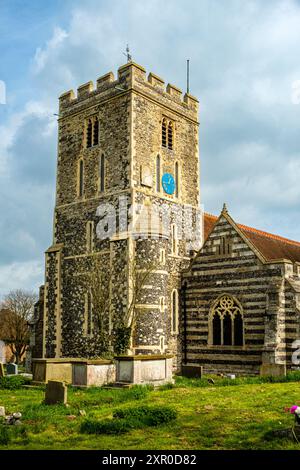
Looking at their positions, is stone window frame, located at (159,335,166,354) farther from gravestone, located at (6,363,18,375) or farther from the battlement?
the battlement

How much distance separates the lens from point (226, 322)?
24750 millimetres

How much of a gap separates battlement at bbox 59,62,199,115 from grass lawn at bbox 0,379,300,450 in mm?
16780

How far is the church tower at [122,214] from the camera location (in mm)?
25000

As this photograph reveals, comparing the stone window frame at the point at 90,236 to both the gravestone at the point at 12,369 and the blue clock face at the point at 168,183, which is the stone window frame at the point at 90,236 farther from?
the gravestone at the point at 12,369

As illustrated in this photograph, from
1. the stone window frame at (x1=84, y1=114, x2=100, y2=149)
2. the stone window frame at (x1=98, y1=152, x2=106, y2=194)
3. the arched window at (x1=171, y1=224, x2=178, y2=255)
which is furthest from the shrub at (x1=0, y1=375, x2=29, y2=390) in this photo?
the stone window frame at (x1=84, y1=114, x2=100, y2=149)

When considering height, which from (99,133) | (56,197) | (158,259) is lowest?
(158,259)

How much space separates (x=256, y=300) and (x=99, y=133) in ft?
40.8

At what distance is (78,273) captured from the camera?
91.0ft

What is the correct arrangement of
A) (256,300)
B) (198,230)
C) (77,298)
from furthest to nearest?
1. (198,230)
2. (77,298)
3. (256,300)

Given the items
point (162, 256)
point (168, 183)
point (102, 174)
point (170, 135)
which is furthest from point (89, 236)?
point (170, 135)

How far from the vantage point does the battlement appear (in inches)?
1095
